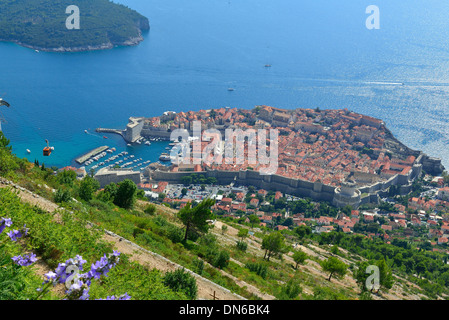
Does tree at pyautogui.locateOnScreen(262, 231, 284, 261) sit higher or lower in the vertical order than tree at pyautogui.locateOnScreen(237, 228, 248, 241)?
higher

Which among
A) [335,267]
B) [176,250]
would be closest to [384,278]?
[335,267]

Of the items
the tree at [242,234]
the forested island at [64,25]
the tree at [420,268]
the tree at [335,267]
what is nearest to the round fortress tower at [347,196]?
the tree at [420,268]

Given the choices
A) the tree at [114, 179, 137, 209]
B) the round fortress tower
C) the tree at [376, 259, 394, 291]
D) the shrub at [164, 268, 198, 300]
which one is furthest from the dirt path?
the round fortress tower

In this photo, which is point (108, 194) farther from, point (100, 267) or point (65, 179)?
point (100, 267)

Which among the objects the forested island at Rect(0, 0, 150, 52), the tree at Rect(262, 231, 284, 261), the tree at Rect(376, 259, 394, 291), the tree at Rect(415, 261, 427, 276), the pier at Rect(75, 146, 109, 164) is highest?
the forested island at Rect(0, 0, 150, 52)

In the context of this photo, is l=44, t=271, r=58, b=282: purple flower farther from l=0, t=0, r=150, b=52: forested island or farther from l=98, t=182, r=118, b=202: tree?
l=0, t=0, r=150, b=52: forested island

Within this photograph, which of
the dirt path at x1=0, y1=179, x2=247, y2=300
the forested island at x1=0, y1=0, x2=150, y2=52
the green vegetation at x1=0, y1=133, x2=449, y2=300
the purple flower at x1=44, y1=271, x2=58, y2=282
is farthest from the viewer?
the forested island at x1=0, y1=0, x2=150, y2=52
